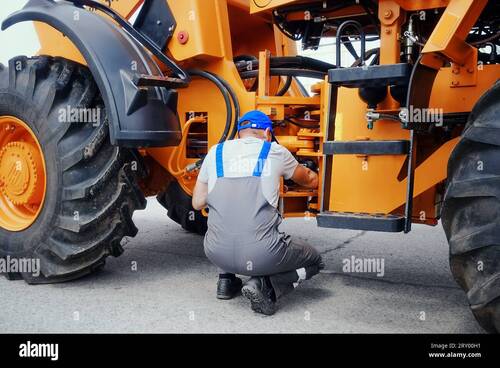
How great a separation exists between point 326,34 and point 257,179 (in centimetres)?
151

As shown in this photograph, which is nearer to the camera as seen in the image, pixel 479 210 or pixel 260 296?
pixel 479 210

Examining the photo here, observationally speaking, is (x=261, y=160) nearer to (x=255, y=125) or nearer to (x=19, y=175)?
(x=255, y=125)

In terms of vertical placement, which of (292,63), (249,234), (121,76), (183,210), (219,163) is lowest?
(183,210)

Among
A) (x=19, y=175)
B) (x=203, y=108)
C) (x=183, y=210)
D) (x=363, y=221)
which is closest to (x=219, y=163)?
(x=203, y=108)

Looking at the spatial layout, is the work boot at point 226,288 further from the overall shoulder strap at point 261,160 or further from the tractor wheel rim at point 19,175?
the tractor wheel rim at point 19,175

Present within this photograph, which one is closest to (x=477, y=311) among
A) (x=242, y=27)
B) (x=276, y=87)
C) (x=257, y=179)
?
(x=257, y=179)

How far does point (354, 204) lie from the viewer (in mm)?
3484

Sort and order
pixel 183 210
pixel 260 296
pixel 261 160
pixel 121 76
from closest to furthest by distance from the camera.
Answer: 1. pixel 260 296
2. pixel 261 160
3. pixel 121 76
4. pixel 183 210

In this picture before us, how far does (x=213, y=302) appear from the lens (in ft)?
11.7

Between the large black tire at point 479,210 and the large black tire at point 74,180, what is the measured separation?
81.1 inches

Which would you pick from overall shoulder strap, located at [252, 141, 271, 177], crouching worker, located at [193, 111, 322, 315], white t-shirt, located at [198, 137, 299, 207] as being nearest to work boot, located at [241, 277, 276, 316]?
crouching worker, located at [193, 111, 322, 315]

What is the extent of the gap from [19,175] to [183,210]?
1822mm

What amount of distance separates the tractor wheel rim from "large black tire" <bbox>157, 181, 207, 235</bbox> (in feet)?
4.96

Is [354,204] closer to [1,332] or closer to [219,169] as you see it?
[219,169]
